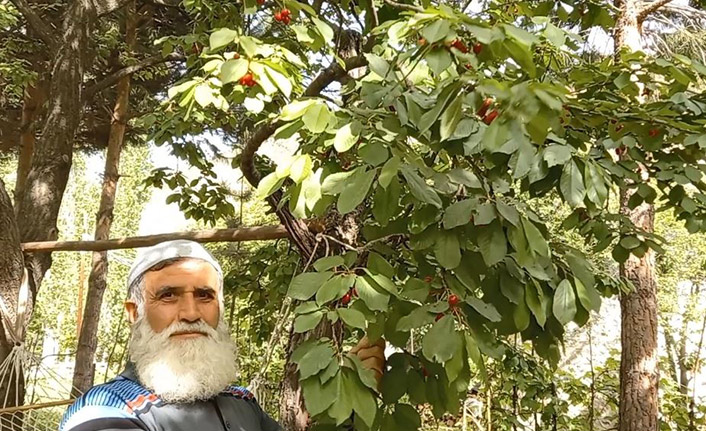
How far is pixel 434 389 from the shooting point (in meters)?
1.06

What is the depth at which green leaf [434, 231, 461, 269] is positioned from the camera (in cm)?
94

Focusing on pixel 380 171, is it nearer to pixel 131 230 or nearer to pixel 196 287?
pixel 196 287

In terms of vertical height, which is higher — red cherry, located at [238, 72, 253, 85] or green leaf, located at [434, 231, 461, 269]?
red cherry, located at [238, 72, 253, 85]

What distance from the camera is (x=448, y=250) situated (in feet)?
3.11

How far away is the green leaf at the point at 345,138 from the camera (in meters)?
0.96

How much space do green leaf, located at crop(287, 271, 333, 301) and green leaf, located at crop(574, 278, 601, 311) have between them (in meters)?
0.39

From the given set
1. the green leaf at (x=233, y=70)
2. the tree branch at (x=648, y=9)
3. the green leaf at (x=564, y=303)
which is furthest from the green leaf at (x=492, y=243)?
the tree branch at (x=648, y=9)

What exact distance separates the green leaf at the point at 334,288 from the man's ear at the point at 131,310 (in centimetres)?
37

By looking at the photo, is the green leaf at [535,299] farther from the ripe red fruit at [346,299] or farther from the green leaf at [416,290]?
the ripe red fruit at [346,299]

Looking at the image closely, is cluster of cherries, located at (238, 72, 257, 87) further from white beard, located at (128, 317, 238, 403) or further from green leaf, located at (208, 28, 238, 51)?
white beard, located at (128, 317, 238, 403)

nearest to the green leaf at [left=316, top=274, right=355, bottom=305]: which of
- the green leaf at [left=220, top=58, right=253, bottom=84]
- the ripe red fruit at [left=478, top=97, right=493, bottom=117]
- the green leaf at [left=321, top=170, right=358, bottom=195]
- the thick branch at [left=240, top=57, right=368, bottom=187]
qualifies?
the green leaf at [left=321, top=170, right=358, bottom=195]

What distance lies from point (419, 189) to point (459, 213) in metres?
0.07

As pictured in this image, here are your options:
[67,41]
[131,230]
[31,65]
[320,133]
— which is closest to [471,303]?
[320,133]

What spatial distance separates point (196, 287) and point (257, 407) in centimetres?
29
